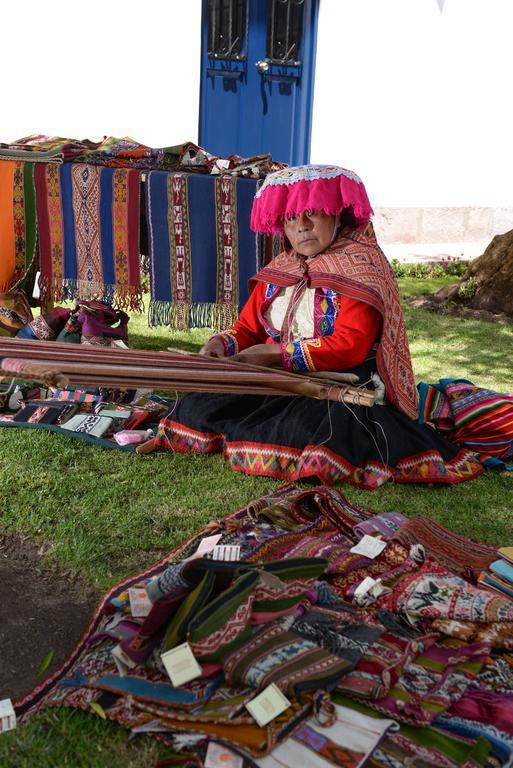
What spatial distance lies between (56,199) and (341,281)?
202cm

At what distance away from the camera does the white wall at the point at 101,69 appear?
6.74m

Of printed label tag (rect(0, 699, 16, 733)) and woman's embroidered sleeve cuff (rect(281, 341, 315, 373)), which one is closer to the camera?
printed label tag (rect(0, 699, 16, 733))

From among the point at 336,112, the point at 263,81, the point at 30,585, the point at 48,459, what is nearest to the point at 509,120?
the point at 336,112

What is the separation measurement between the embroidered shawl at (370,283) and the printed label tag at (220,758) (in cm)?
186

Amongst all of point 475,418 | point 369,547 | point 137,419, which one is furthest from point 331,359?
point 137,419

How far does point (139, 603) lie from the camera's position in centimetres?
202

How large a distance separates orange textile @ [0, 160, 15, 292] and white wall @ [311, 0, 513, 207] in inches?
153

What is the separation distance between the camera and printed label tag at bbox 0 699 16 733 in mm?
1725

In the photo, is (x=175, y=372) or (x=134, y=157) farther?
(x=134, y=157)

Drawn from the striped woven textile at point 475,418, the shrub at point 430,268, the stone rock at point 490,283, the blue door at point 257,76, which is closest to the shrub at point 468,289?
the stone rock at point 490,283

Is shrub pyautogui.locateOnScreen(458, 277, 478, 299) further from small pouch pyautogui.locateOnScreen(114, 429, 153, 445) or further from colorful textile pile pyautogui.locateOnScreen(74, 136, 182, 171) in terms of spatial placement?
small pouch pyautogui.locateOnScreen(114, 429, 153, 445)

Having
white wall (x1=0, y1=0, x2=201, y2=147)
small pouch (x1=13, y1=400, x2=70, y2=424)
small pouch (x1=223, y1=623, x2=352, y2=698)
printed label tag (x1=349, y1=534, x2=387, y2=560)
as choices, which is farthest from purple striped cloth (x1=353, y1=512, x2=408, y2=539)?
white wall (x1=0, y1=0, x2=201, y2=147)

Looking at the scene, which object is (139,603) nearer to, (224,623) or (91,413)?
(224,623)

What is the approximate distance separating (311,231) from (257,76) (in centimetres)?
403
